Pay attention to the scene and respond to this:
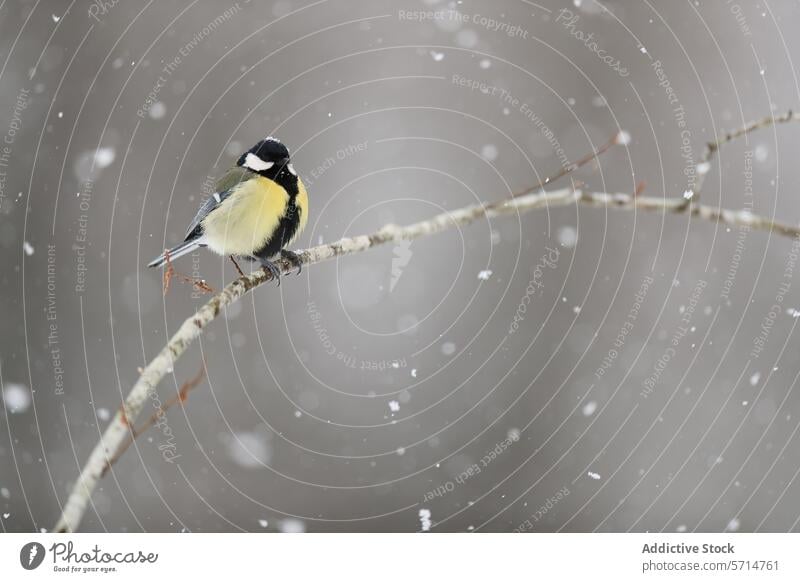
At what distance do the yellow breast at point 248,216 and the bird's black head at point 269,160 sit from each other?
3cm

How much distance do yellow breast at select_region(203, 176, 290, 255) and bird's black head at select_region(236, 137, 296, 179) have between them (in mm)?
26

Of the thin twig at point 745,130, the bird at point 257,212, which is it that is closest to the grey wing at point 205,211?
the bird at point 257,212

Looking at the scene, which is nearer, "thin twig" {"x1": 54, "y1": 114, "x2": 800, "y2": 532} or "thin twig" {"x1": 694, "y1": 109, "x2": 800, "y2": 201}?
"thin twig" {"x1": 54, "y1": 114, "x2": 800, "y2": 532}

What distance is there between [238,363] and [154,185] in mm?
551

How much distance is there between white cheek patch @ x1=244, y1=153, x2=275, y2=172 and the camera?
4.35 feet

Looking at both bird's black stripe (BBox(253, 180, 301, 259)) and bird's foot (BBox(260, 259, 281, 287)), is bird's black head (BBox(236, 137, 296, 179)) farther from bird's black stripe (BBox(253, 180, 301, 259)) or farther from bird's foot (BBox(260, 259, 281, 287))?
bird's foot (BBox(260, 259, 281, 287))

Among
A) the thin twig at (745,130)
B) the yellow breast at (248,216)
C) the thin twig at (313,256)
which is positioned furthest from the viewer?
the thin twig at (745,130)

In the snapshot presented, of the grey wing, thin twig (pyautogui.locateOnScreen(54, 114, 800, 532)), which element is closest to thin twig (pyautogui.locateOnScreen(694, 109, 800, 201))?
thin twig (pyautogui.locateOnScreen(54, 114, 800, 532))

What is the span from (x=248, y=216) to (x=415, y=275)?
519 mm

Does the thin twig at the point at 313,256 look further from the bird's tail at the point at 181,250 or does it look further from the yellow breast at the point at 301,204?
the bird's tail at the point at 181,250

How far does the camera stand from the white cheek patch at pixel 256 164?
52.2 inches

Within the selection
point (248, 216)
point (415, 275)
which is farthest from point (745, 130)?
point (248, 216)
